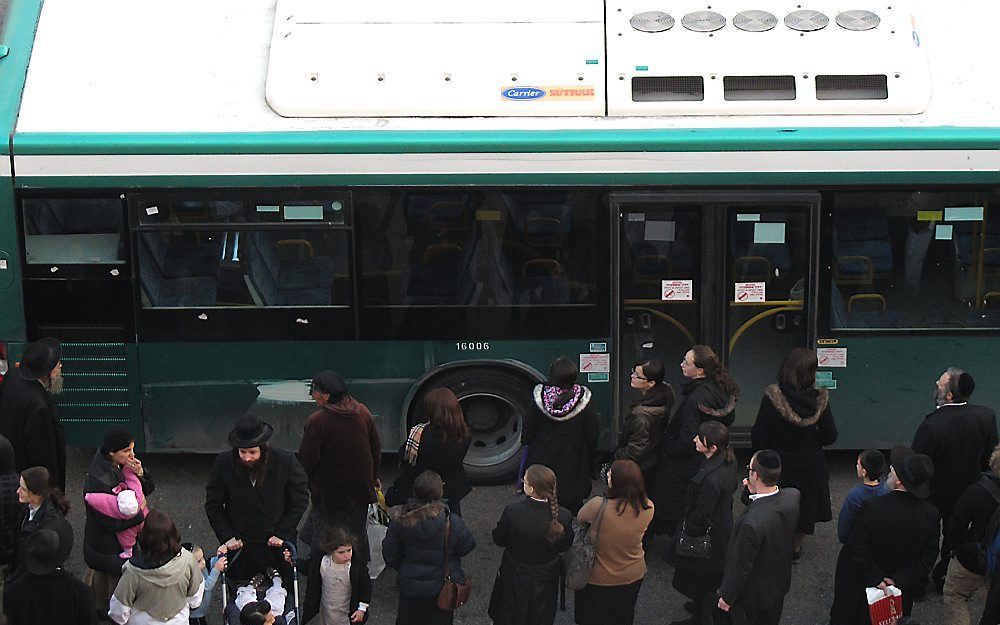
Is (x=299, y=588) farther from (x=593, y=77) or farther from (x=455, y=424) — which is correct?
(x=593, y=77)

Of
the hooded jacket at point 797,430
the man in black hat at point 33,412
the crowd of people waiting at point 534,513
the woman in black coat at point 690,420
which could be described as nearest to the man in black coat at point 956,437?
the crowd of people waiting at point 534,513

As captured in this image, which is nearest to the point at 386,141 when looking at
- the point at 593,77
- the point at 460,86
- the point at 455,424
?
the point at 460,86

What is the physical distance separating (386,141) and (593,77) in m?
1.55

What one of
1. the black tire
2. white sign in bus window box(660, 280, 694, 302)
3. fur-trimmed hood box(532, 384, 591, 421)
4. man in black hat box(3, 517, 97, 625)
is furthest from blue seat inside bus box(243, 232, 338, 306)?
man in black hat box(3, 517, 97, 625)

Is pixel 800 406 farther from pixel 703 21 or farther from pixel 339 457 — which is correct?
pixel 703 21

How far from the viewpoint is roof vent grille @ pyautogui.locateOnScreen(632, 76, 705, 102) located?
8.83m

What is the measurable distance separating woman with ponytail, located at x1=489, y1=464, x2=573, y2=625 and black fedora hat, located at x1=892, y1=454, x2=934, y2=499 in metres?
1.67

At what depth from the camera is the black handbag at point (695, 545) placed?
661 centimetres

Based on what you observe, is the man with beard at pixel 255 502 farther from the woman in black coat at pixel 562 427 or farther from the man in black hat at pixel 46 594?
the woman in black coat at pixel 562 427

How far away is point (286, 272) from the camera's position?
8.80 meters

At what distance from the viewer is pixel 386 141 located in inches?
338

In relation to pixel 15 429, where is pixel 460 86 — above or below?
above

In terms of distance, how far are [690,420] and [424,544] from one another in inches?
77.1

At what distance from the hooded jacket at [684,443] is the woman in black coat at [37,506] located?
3394 mm
